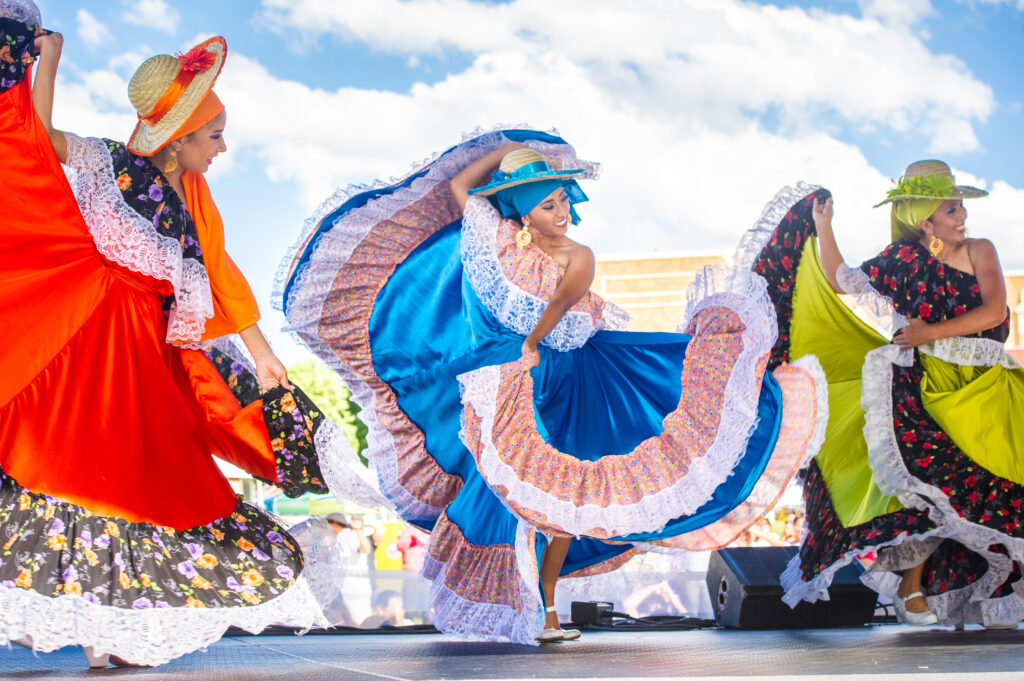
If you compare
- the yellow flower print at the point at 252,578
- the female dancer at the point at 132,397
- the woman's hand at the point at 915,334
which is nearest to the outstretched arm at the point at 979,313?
the woman's hand at the point at 915,334

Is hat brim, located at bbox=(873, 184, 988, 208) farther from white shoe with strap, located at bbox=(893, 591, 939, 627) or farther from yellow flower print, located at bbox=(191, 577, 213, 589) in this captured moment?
yellow flower print, located at bbox=(191, 577, 213, 589)

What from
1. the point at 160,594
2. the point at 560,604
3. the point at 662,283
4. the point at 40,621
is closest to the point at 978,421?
the point at 560,604

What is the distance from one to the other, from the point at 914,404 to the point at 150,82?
9.48 ft

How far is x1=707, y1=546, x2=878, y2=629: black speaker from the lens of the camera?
13.3ft

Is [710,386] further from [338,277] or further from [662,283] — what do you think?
[662,283]

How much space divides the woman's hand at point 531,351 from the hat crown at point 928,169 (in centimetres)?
183

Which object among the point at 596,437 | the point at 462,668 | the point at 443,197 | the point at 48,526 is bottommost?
the point at 462,668

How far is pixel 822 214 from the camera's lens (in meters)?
4.13

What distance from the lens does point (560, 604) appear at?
16.2 ft

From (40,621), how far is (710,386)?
1.94 meters

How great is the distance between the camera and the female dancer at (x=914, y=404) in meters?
3.88

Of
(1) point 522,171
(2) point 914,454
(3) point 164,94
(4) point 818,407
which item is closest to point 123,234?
(3) point 164,94

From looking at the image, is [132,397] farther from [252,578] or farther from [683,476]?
[683,476]

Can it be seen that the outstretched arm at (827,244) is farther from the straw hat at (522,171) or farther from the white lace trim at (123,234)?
the white lace trim at (123,234)
